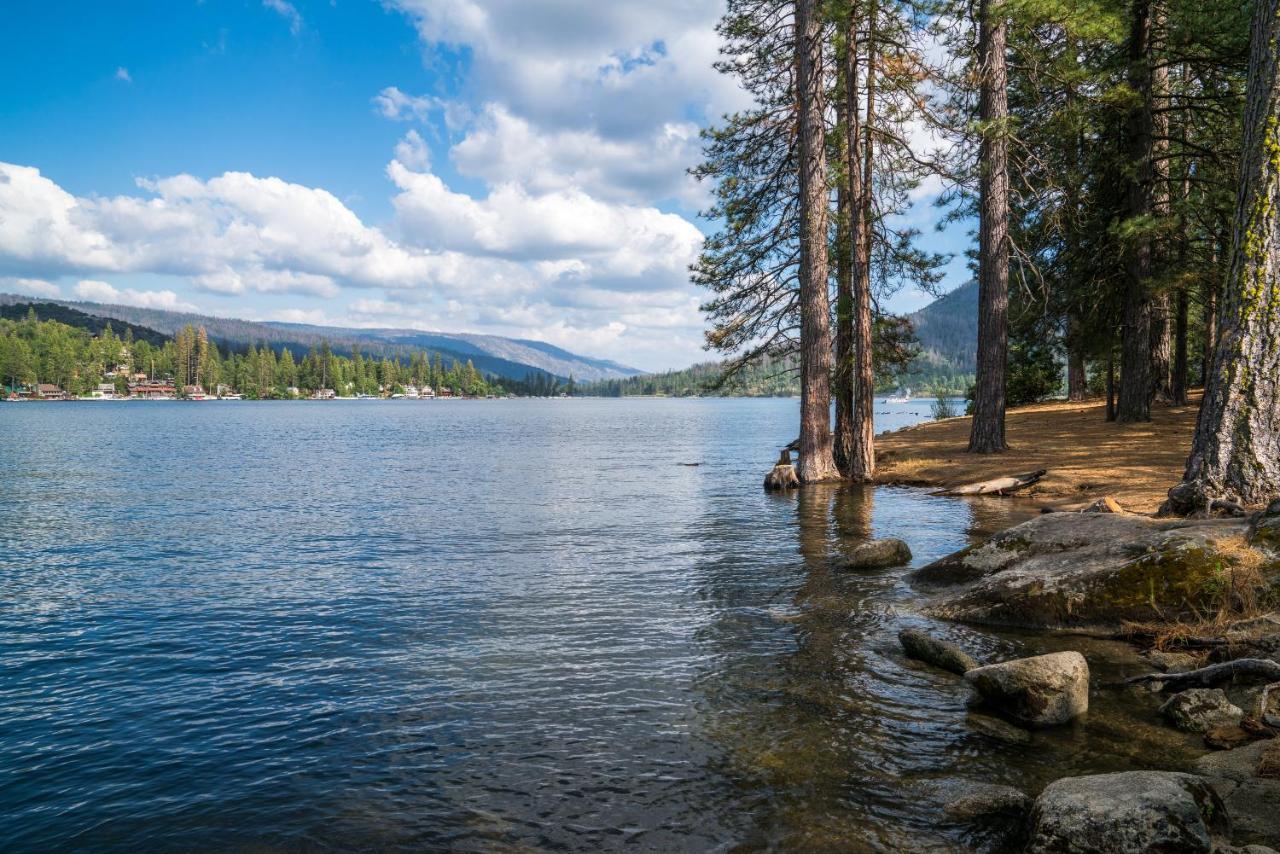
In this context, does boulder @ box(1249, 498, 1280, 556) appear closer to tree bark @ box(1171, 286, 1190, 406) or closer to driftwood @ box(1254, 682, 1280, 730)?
driftwood @ box(1254, 682, 1280, 730)

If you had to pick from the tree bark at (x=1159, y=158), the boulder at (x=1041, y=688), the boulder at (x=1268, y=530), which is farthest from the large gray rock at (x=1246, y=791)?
the tree bark at (x=1159, y=158)

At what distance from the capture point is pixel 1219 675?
22.9ft

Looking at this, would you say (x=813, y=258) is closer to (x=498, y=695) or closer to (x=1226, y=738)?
(x=498, y=695)

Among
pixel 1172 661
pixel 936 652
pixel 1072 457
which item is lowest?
pixel 936 652

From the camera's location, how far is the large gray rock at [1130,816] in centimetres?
445

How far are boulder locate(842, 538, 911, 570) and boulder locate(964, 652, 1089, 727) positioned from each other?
255 inches

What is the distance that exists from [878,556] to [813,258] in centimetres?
1391

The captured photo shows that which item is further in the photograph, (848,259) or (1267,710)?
(848,259)

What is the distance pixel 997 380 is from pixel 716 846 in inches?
915

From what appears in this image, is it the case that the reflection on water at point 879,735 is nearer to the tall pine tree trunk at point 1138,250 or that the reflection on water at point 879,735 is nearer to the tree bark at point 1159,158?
the tree bark at point 1159,158

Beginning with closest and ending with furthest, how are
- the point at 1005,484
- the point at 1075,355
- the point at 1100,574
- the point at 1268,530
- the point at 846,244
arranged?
the point at 1268,530, the point at 1100,574, the point at 1005,484, the point at 846,244, the point at 1075,355

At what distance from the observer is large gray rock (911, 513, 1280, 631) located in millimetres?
8953

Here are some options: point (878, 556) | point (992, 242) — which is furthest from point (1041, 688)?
point (992, 242)

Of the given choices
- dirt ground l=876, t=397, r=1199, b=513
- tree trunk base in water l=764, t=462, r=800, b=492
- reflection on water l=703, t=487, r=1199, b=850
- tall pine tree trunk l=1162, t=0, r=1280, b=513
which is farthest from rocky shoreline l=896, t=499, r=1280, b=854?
tree trunk base in water l=764, t=462, r=800, b=492
